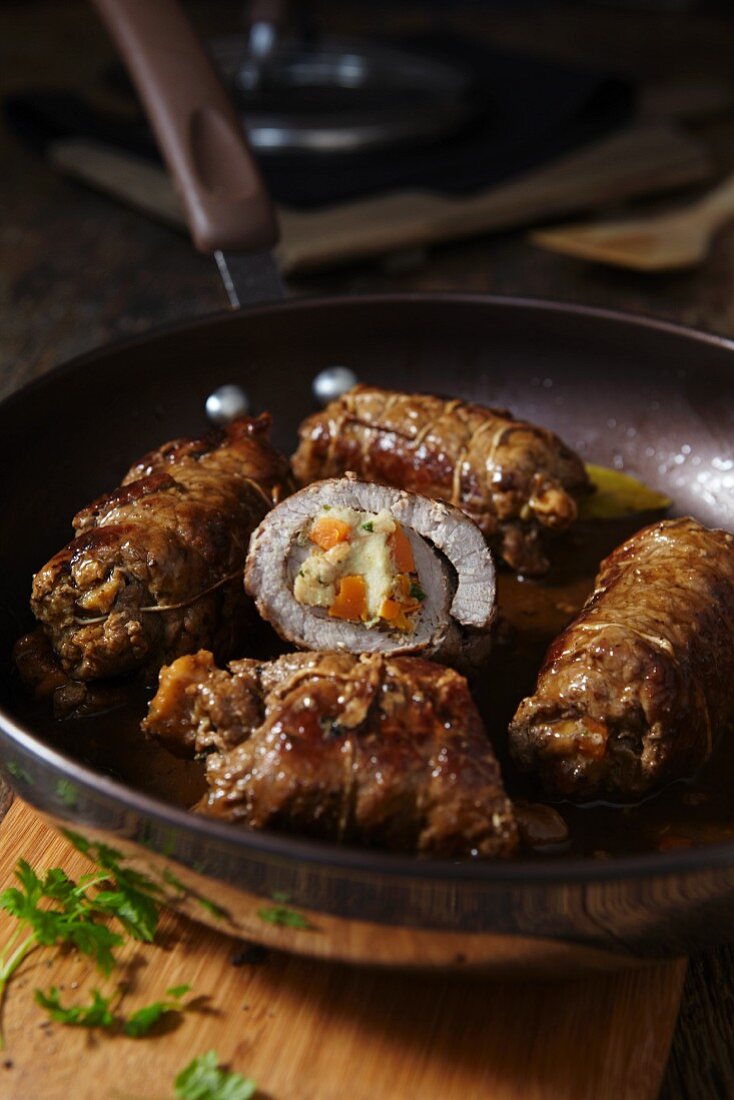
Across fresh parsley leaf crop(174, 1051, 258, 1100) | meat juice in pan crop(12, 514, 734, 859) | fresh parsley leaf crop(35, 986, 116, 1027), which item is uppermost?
fresh parsley leaf crop(35, 986, 116, 1027)

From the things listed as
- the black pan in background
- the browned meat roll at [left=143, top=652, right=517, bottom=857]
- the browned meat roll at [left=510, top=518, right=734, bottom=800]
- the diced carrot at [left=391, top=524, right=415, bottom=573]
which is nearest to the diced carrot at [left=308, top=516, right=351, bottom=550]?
the diced carrot at [left=391, top=524, right=415, bottom=573]

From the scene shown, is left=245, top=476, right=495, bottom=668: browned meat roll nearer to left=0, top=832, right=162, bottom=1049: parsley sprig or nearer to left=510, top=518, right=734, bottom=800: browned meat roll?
left=510, top=518, right=734, bottom=800: browned meat roll

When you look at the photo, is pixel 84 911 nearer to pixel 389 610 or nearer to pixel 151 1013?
pixel 151 1013

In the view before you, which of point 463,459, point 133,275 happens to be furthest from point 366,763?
point 133,275

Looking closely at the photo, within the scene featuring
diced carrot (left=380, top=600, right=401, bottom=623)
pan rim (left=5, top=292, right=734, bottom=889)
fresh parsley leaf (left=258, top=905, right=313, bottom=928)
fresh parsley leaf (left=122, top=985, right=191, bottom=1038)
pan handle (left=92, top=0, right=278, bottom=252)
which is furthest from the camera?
pan handle (left=92, top=0, right=278, bottom=252)

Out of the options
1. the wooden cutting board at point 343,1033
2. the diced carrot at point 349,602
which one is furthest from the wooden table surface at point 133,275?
the wooden cutting board at point 343,1033

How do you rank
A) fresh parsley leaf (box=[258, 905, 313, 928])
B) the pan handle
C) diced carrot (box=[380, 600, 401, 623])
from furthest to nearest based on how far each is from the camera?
the pan handle
diced carrot (box=[380, 600, 401, 623])
fresh parsley leaf (box=[258, 905, 313, 928])
